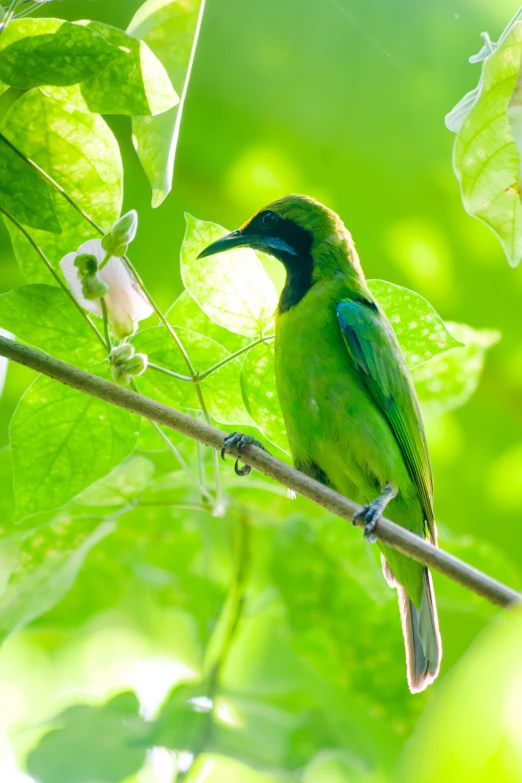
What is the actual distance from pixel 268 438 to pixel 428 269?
1207mm

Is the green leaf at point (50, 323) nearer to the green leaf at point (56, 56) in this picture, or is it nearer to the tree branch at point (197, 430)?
the tree branch at point (197, 430)

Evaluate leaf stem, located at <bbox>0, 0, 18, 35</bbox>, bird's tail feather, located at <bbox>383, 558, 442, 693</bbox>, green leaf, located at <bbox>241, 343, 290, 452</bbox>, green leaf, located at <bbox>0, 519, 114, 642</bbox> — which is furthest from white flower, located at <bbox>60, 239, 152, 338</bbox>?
bird's tail feather, located at <bbox>383, 558, 442, 693</bbox>

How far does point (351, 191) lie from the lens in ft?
7.68

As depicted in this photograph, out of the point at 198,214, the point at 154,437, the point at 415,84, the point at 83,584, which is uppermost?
the point at 415,84

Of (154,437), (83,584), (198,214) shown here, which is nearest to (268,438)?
(154,437)

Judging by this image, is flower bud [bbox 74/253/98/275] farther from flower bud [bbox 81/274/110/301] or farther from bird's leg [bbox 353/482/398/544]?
bird's leg [bbox 353/482/398/544]

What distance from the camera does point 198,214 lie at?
227 cm

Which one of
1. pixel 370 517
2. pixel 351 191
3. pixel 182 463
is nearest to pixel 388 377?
pixel 370 517

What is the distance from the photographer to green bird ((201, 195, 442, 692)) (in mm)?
A: 1753

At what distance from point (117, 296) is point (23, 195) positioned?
0.70ft

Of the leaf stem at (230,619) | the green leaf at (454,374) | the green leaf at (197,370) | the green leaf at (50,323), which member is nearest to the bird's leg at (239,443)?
the green leaf at (197,370)

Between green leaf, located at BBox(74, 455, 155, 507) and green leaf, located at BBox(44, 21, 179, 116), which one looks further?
green leaf, located at BBox(74, 455, 155, 507)

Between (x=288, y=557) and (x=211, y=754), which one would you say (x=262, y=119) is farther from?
(x=211, y=754)

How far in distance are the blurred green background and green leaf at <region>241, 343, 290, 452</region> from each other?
0.50 m
